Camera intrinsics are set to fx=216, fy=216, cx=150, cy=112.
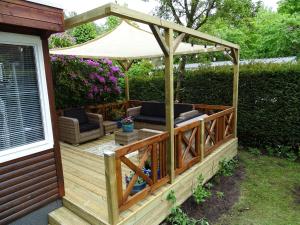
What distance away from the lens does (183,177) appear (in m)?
3.61

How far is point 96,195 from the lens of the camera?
3.11 m

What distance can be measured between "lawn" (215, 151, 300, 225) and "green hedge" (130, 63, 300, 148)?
0.76 metres

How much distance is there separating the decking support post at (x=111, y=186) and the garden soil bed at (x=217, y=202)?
1.12 meters

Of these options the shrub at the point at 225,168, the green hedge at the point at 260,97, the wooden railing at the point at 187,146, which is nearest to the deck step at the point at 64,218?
A: the wooden railing at the point at 187,146

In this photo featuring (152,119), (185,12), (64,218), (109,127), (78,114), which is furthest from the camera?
(185,12)

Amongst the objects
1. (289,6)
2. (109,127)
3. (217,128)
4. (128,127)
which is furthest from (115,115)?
(289,6)

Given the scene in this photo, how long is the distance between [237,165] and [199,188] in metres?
1.83

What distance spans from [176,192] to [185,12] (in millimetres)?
5678

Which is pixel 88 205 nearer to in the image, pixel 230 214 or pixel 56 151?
pixel 56 151

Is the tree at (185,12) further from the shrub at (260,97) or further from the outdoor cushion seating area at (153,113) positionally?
the outdoor cushion seating area at (153,113)

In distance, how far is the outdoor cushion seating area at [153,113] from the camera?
6.09 meters

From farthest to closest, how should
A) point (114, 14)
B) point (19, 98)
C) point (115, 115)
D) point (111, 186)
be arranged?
1. point (115, 115)
2. point (19, 98)
3. point (111, 186)
4. point (114, 14)

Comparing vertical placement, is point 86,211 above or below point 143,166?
below

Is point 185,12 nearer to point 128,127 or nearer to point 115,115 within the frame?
point 115,115
